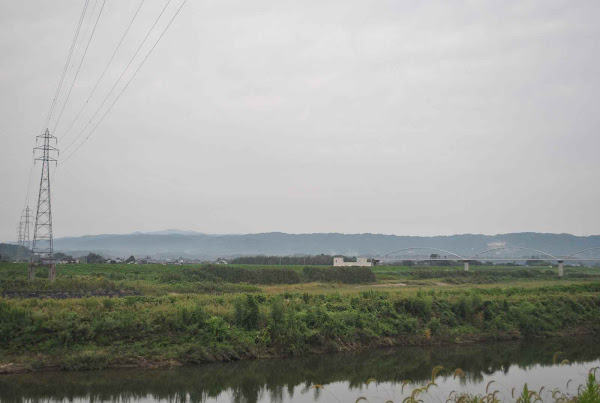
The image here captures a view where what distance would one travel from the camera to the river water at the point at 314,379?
15.8 metres

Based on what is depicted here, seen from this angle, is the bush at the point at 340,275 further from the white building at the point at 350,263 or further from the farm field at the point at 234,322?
the farm field at the point at 234,322

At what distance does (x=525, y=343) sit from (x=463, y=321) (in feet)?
11.3

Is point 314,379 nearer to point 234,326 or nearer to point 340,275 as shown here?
point 234,326

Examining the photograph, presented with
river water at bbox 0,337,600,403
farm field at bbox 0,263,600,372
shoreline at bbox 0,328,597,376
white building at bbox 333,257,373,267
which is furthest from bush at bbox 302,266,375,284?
river water at bbox 0,337,600,403

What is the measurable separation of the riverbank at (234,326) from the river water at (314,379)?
0.76m

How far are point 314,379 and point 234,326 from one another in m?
4.97

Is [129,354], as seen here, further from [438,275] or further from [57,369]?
[438,275]

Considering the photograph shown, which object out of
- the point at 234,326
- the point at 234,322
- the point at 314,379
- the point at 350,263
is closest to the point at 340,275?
the point at 350,263

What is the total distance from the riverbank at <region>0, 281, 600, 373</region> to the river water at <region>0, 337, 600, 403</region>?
76 cm

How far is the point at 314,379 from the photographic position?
60.1ft

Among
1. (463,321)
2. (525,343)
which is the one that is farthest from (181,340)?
(525,343)

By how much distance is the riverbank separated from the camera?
62.0 feet

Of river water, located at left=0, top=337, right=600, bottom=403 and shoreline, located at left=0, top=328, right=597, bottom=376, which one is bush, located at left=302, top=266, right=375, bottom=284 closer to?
shoreline, located at left=0, top=328, right=597, bottom=376

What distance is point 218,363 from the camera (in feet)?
65.8
